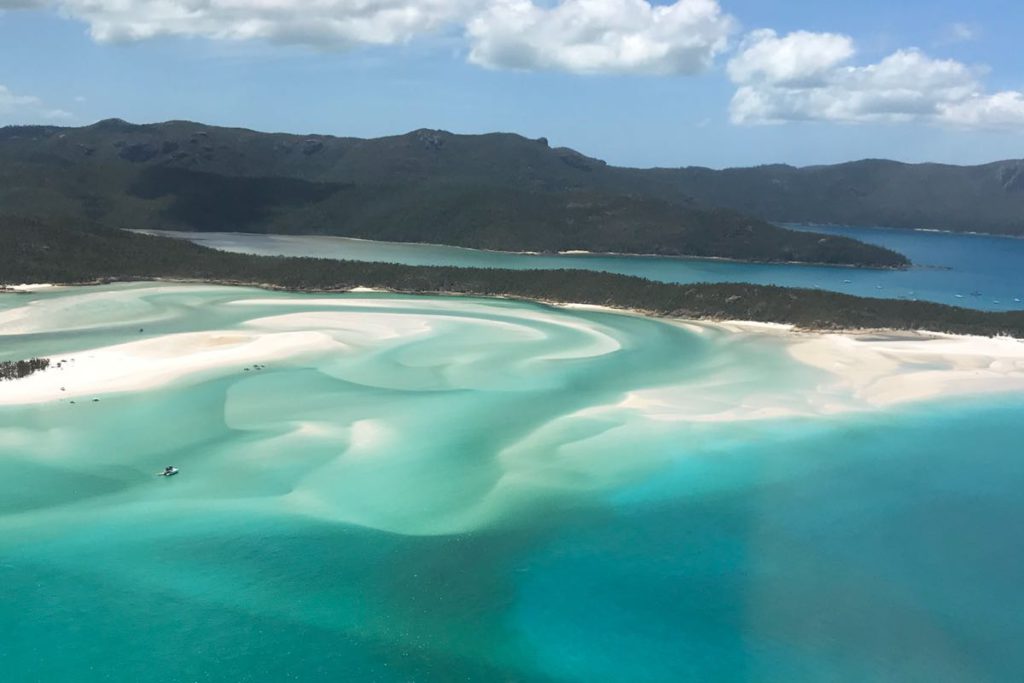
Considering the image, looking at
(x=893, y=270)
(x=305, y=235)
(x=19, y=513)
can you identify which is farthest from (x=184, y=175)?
(x=19, y=513)

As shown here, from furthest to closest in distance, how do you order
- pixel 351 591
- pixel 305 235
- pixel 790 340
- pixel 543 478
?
pixel 305 235
pixel 790 340
pixel 543 478
pixel 351 591

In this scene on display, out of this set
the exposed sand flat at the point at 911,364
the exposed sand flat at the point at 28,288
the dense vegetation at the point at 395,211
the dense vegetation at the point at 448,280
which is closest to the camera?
the exposed sand flat at the point at 911,364

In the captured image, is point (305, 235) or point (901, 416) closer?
point (901, 416)

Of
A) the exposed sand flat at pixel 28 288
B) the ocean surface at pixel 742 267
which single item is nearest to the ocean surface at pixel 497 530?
the exposed sand flat at pixel 28 288

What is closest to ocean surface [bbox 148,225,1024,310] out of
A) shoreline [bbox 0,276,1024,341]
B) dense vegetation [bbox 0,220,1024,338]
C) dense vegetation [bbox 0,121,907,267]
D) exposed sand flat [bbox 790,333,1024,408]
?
dense vegetation [bbox 0,121,907,267]

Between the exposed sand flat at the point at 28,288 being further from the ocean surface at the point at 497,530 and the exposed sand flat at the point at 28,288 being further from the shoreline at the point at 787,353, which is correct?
the ocean surface at the point at 497,530

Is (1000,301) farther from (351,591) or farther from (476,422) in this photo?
(351,591)

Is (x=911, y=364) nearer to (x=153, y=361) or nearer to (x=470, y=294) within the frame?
(x=470, y=294)
